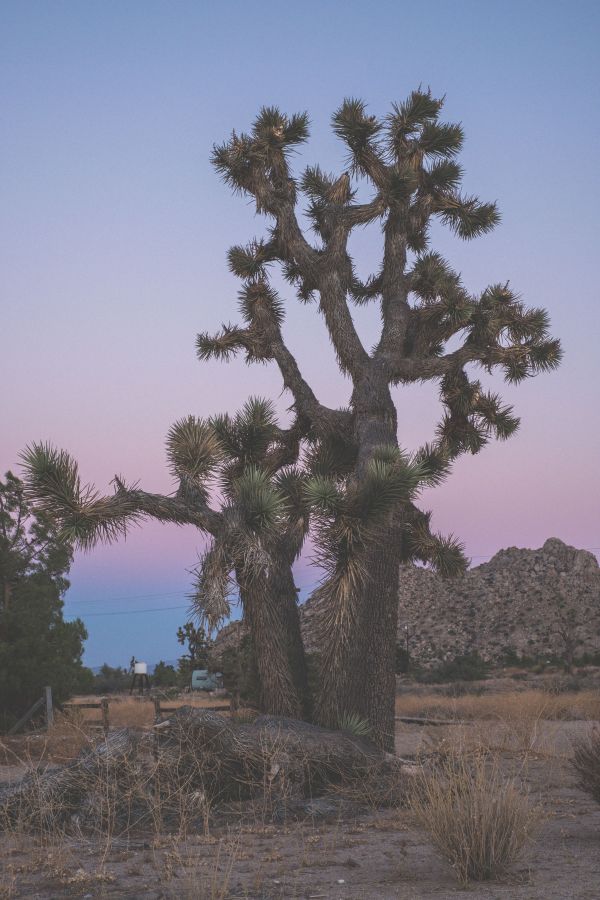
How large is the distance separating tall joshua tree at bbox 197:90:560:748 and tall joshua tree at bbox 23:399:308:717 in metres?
1.22

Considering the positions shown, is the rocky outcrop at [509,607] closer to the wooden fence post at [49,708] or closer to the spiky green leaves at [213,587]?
the wooden fence post at [49,708]

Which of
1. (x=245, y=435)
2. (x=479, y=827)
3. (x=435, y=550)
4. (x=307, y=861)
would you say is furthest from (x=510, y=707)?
(x=479, y=827)

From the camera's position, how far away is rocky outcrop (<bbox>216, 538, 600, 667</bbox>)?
40.0m

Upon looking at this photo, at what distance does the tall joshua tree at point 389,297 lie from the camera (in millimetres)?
12909

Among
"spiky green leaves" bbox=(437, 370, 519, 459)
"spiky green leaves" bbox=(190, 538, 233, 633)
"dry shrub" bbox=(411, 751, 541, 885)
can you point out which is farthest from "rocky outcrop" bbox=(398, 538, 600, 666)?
"dry shrub" bbox=(411, 751, 541, 885)

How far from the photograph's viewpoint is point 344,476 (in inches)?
508

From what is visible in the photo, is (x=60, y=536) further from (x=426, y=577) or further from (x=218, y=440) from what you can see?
(x=426, y=577)

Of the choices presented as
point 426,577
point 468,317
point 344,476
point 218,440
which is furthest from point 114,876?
point 426,577

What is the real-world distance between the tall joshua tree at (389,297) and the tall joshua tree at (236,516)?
1.22 metres

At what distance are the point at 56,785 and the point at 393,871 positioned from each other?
3.81 meters

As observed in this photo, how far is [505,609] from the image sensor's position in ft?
147

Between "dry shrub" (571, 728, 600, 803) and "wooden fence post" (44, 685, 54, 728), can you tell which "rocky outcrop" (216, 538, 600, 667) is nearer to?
"wooden fence post" (44, 685, 54, 728)

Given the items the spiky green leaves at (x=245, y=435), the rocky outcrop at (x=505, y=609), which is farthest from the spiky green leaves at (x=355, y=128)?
the rocky outcrop at (x=505, y=609)

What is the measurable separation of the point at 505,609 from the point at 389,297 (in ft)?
111
